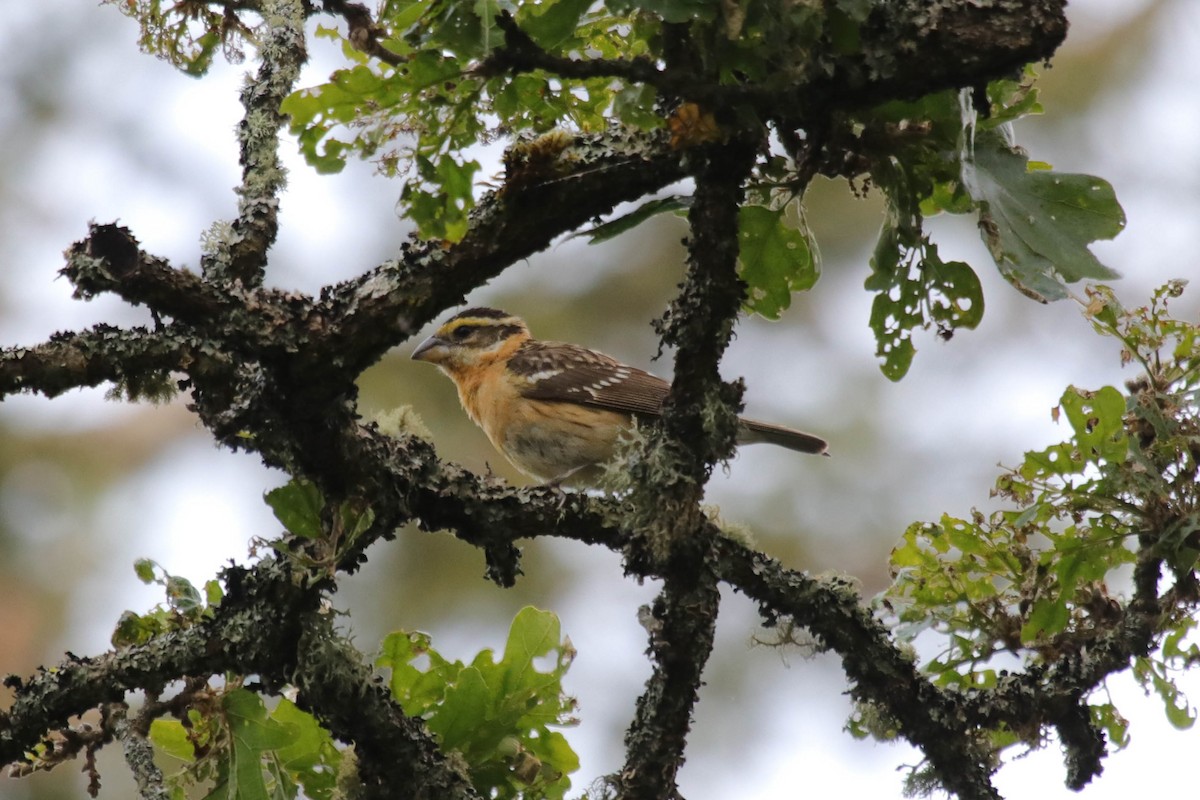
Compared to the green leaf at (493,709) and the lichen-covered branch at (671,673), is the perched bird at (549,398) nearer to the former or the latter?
the green leaf at (493,709)

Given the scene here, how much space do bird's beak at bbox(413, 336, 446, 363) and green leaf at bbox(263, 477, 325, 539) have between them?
4256 mm

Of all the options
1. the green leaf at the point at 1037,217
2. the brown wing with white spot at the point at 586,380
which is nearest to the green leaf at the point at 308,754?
the green leaf at the point at 1037,217

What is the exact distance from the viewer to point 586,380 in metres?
6.59

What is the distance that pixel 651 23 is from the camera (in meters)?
2.52

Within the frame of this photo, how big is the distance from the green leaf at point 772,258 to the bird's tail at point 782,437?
10.5 feet

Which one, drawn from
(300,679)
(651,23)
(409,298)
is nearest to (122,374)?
(409,298)

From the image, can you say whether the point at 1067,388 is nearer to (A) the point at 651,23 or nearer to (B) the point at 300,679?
(A) the point at 651,23

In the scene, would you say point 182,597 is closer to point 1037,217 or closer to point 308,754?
point 308,754

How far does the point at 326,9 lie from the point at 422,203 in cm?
155

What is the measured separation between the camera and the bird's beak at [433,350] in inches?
281

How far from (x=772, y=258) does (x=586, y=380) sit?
3391 mm

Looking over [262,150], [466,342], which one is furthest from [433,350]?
[262,150]

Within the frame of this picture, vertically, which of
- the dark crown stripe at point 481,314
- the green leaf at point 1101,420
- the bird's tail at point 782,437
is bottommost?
the green leaf at point 1101,420

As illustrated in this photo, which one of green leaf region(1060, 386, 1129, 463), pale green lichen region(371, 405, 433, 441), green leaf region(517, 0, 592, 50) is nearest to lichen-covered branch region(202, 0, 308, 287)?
pale green lichen region(371, 405, 433, 441)
